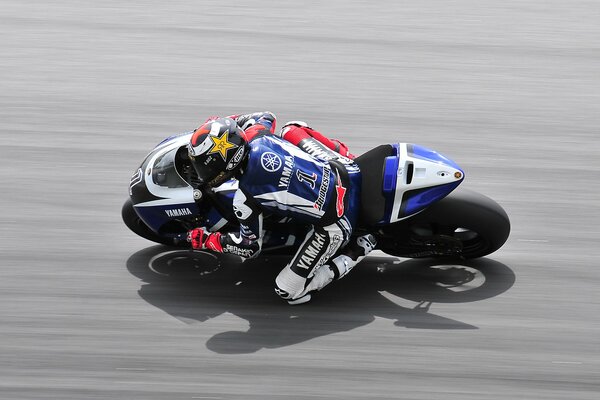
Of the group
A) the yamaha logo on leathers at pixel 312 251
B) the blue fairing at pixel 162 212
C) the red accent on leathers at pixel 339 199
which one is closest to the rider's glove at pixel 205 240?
the blue fairing at pixel 162 212

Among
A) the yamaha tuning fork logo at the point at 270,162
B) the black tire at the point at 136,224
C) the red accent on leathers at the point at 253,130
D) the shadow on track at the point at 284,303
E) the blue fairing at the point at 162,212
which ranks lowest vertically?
the shadow on track at the point at 284,303

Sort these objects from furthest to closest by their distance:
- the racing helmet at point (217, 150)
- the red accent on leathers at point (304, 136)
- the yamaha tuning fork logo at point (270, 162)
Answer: the red accent on leathers at point (304, 136) → the yamaha tuning fork logo at point (270, 162) → the racing helmet at point (217, 150)

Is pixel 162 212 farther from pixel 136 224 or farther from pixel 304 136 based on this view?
pixel 304 136

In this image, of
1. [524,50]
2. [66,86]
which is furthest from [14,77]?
[524,50]

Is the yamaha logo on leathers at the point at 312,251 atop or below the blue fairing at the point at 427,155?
below

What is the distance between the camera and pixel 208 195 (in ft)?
21.5

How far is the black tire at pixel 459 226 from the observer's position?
6.50m

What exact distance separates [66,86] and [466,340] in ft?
17.3

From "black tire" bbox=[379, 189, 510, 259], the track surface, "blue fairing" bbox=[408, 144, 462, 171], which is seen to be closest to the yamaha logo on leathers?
the track surface

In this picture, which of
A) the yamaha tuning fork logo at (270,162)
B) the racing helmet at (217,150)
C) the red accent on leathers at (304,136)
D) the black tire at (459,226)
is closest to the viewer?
the racing helmet at (217,150)

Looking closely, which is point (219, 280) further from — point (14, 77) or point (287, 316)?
point (14, 77)

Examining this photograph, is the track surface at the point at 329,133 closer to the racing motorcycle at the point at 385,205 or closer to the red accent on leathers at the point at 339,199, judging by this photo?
the racing motorcycle at the point at 385,205

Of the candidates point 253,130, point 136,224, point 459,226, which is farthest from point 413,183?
point 136,224

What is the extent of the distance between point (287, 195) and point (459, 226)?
1241mm
